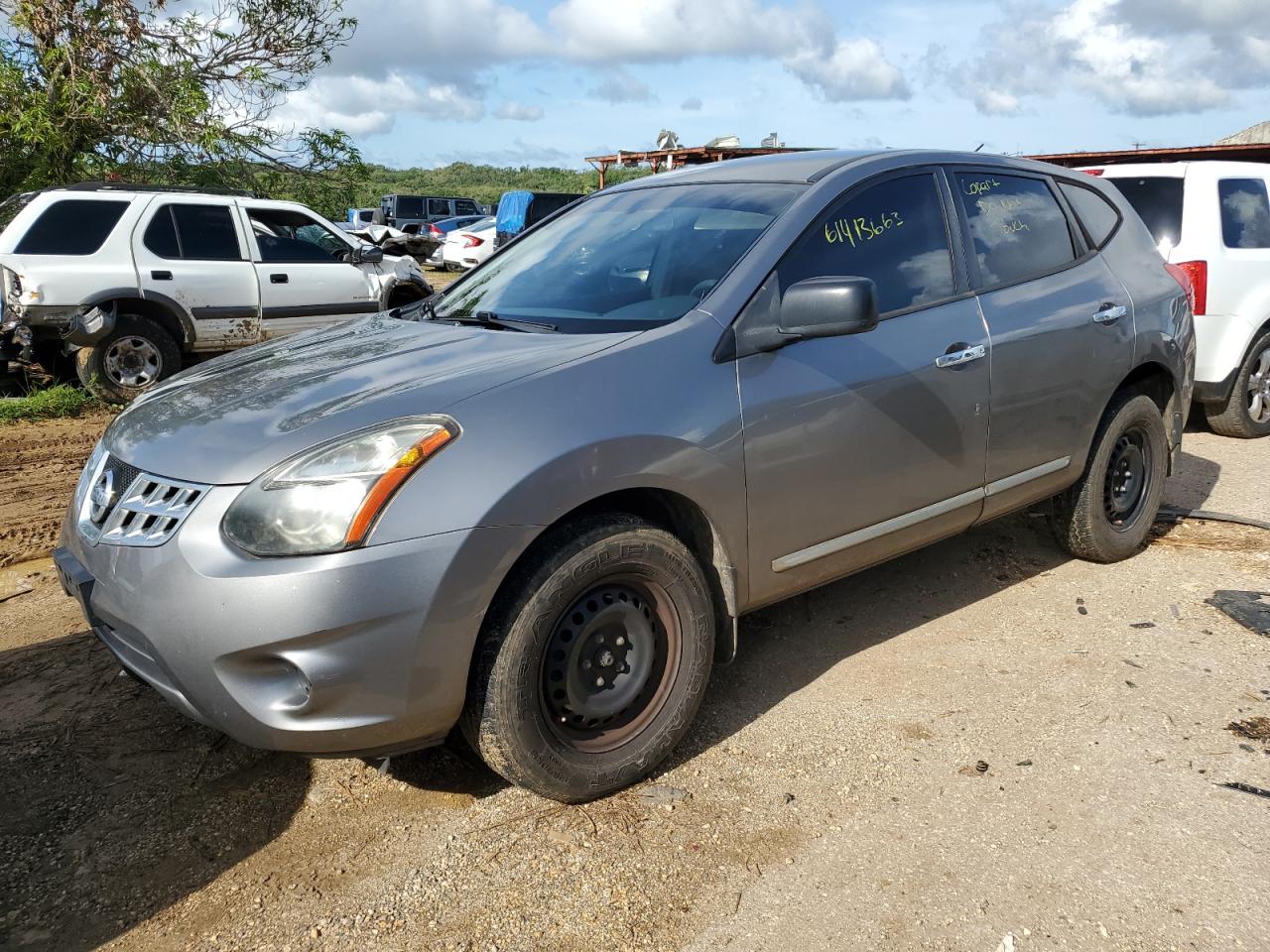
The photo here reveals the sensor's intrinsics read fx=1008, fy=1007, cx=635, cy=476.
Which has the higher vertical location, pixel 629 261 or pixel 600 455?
pixel 629 261

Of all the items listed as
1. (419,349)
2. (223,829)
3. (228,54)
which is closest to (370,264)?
(228,54)

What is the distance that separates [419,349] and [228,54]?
9.55m

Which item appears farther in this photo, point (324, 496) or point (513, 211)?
point (513, 211)

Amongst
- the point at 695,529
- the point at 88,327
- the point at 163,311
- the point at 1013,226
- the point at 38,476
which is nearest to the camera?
the point at 695,529

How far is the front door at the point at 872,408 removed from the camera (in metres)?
3.09

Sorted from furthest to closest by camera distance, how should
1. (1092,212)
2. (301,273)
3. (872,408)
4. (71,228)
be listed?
(301,273) → (71,228) → (1092,212) → (872,408)

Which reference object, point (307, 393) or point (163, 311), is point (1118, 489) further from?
point (163, 311)

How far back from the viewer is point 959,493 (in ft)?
12.2

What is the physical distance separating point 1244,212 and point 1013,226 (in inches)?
159

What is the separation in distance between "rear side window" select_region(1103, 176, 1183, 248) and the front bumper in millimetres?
6115

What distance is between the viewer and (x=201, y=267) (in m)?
8.75

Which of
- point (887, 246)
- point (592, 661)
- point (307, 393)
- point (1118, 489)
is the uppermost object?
point (887, 246)

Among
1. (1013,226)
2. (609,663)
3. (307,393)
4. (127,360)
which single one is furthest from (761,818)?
(127,360)

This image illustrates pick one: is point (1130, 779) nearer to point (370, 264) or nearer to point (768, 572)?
point (768, 572)
